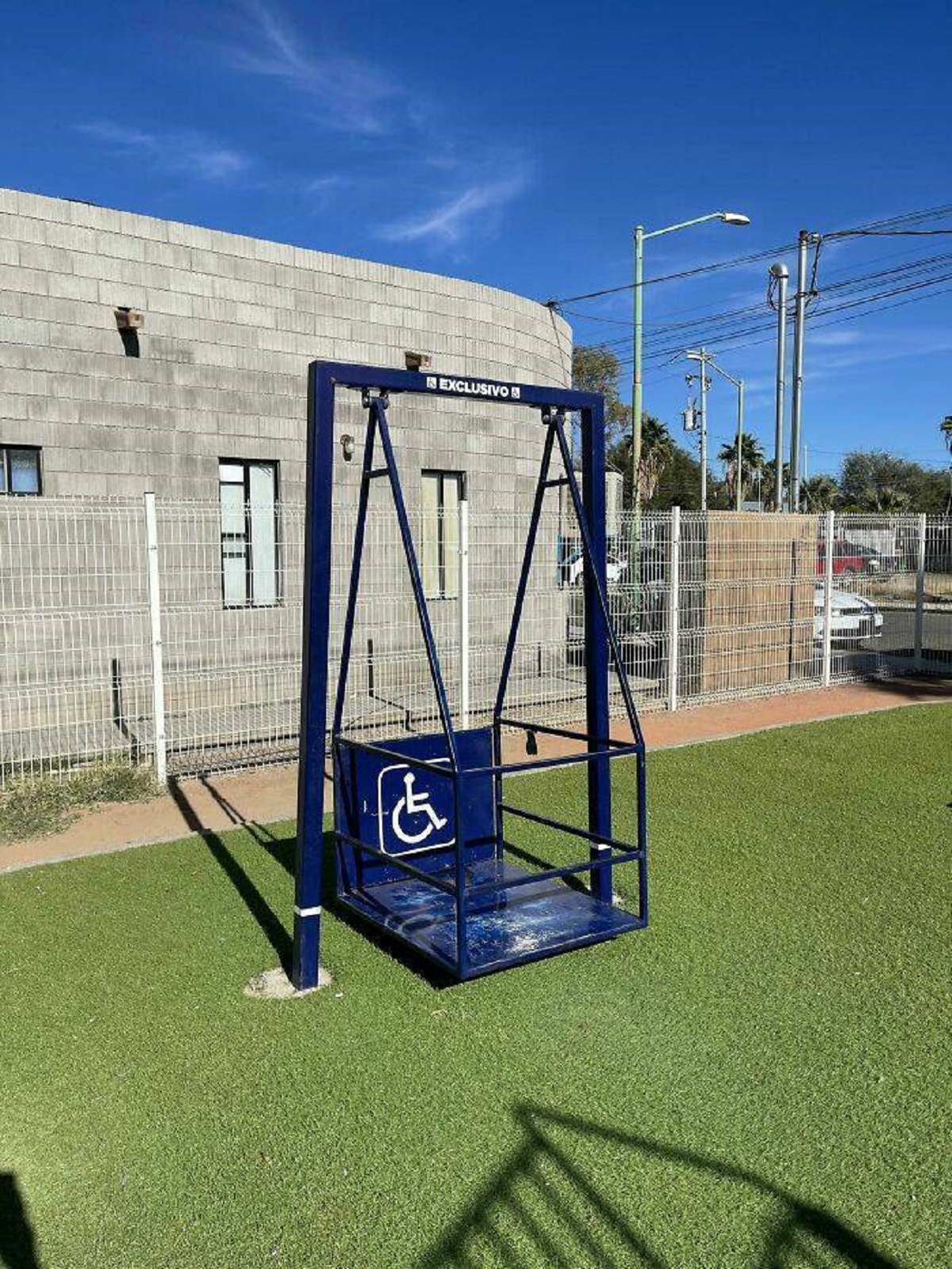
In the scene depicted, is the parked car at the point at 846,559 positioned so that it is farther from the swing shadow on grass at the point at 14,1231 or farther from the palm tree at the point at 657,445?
the palm tree at the point at 657,445

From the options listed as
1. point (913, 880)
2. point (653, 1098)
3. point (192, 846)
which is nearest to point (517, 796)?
point (192, 846)

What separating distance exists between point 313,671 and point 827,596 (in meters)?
9.90

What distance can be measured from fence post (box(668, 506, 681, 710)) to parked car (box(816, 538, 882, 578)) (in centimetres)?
270

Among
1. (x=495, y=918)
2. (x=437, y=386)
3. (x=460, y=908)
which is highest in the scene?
(x=437, y=386)

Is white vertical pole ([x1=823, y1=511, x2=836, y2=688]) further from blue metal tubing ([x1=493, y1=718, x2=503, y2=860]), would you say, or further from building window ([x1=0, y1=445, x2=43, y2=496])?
building window ([x1=0, y1=445, x2=43, y2=496])

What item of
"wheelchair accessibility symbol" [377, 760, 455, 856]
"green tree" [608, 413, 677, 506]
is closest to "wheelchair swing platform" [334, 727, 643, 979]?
"wheelchair accessibility symbol" [377, 760, 455, 856]

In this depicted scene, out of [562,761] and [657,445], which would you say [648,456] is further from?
[562,761]

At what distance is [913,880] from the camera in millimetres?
5461

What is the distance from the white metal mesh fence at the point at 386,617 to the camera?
28.5ft

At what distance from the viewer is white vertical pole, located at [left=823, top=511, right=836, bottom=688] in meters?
12.4

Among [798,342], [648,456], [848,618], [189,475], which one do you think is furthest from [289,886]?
[648,456]

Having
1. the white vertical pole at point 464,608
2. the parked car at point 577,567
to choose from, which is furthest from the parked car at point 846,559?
the white vertical pole at point 464,608

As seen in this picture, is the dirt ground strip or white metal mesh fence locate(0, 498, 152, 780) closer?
the dirt ground strip

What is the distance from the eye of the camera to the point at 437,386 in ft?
14.1
